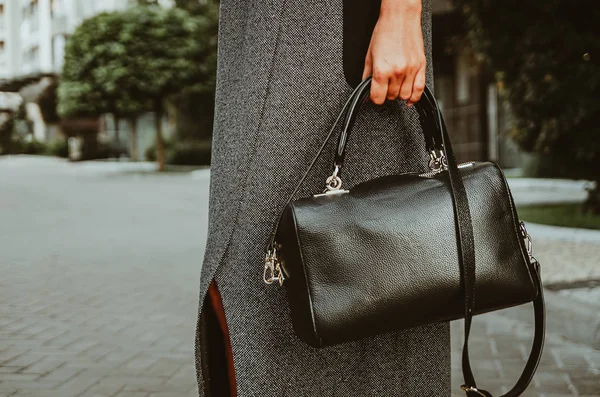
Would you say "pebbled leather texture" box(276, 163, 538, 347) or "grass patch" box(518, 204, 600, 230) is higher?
"pebbled leather texture" box(276, 163, 538, 347)

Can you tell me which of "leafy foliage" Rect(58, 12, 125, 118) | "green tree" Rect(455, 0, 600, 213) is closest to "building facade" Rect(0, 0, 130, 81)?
"leafy foliage" Rect(58, 12, 125, 118)

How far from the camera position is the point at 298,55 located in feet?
4.89

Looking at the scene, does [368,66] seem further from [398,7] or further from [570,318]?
[570,318]

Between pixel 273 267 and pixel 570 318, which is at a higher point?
pixel 273 267

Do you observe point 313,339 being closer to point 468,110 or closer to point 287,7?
point 287,7

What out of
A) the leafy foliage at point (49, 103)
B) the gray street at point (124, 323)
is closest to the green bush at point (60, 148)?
the leafy foliage at point (49, 103)

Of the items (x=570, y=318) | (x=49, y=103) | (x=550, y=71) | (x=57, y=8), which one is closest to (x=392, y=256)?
(x=570, y=318)

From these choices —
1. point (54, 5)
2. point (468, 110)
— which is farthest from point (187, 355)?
point (54, 5)

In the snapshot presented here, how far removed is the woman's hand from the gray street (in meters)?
2.00

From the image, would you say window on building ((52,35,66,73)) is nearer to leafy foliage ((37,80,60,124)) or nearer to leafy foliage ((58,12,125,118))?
leafy foliage ((37,80,60,124))

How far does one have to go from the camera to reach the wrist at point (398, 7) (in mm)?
1454

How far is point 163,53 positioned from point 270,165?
23459 mm

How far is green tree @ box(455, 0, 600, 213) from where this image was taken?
7.31 metres

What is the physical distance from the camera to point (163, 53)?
24.0 meters
